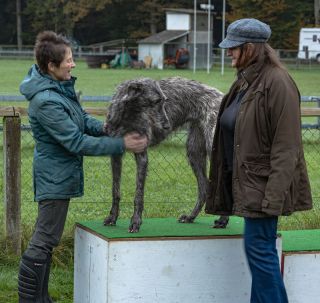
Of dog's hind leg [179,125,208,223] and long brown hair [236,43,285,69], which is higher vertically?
long brown hair [236,43,285,69]

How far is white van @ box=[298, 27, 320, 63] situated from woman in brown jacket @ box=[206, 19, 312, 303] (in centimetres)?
5213

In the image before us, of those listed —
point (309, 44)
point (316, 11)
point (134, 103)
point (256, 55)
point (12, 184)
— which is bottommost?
point (309, 44)

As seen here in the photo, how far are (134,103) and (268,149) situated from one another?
110 cm

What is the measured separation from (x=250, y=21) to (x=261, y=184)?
977 mm

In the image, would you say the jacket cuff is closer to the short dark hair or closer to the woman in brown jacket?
the woman in brown jacket

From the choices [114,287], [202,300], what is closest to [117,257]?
[114,287]

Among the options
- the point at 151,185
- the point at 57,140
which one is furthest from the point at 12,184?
the point at 151,185

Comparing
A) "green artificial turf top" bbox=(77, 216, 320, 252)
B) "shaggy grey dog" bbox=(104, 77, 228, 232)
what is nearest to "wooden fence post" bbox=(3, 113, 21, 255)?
"green artificial turf top" bbox=(77, 216, 320, 252)

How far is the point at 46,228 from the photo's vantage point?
5145 millimetres

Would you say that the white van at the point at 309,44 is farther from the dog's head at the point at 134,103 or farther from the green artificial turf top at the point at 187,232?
the dog's head at the point at 134,103

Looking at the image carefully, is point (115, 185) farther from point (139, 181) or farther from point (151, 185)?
point (151, 185)

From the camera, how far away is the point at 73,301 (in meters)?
5.87

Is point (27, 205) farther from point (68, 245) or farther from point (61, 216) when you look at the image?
point (61, 216)

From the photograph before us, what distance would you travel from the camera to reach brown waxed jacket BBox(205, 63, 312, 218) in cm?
444
